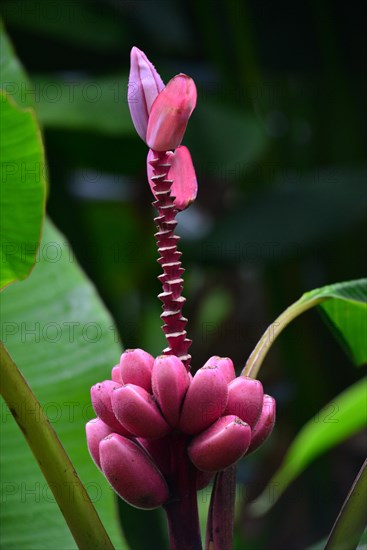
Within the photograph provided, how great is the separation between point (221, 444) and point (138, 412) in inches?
1.4

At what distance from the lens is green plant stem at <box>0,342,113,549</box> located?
35 cm

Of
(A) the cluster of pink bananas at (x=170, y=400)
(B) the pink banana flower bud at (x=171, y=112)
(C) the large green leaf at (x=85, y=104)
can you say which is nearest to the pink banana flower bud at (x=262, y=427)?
(A) the cluster of pink bananas at (x=170, y=400)

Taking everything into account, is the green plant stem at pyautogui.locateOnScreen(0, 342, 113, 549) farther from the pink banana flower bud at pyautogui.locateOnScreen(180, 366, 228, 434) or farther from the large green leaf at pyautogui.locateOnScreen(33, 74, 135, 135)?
the large green leaf at pyautogui.locateOnScreen(33, 74, 135, 135)

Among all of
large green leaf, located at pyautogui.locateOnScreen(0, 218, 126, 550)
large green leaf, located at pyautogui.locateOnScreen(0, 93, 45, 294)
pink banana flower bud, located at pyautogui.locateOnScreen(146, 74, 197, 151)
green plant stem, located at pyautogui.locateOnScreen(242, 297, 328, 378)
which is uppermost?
pink banana flower bud, located at pyautogui.locateOnScreen(146, 74, 197, 151)

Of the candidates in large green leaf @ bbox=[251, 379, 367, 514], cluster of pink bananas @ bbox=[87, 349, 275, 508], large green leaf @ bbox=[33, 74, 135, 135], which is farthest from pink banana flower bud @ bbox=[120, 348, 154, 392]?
large green leaf @ bbox=[33, 74, 135, 135]

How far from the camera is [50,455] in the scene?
1.15ft

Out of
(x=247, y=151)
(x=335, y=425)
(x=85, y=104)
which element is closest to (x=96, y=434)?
(x=335, y=425)

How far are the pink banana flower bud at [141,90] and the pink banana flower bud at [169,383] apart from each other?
0.10 meters

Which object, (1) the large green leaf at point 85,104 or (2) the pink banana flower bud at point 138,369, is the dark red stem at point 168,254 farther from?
(1) the large green leaf at point 85,104

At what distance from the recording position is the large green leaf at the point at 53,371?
564 millimetres

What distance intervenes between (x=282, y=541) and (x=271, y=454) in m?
0.19

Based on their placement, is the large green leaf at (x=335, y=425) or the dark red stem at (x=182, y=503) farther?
the large green leaf at (x=335, y=425)

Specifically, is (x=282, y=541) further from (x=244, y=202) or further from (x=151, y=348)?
(x=244, y=202)

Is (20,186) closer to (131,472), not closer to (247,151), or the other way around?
(131,472)
